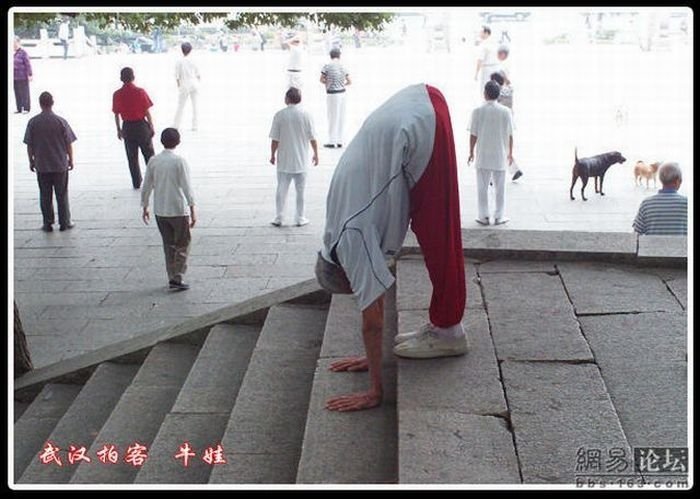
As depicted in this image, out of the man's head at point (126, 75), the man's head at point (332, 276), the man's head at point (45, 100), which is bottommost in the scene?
the man's head at point (332, 276)

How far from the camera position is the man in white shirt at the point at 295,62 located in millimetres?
13938

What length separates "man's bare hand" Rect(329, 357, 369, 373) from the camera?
4.05 metres

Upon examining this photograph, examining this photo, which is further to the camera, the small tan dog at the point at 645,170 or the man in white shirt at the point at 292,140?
the small tan dog at the point at 645,170

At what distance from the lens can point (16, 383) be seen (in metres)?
5.67

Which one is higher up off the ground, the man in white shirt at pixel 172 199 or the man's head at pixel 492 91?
the man's head at pixel 492 91

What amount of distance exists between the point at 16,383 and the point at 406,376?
3251mm

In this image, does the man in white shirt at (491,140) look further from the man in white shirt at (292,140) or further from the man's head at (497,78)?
the man in white shirt at (292,140)

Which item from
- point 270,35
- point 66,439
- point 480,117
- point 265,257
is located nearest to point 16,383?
point 66,439

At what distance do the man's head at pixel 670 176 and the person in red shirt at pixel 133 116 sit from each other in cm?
676

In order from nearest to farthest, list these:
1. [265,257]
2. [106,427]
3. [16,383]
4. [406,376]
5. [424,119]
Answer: [424,119], [406,376], [106,427], [16,383], [265,257]

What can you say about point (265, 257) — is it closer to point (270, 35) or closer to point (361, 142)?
Result: point (361, 142)

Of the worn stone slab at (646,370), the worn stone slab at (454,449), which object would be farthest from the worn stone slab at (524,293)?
the worn stone slab at (454,449)

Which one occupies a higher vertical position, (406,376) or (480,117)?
(480,117)

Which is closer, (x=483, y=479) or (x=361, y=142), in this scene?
(x=483, y=479)
